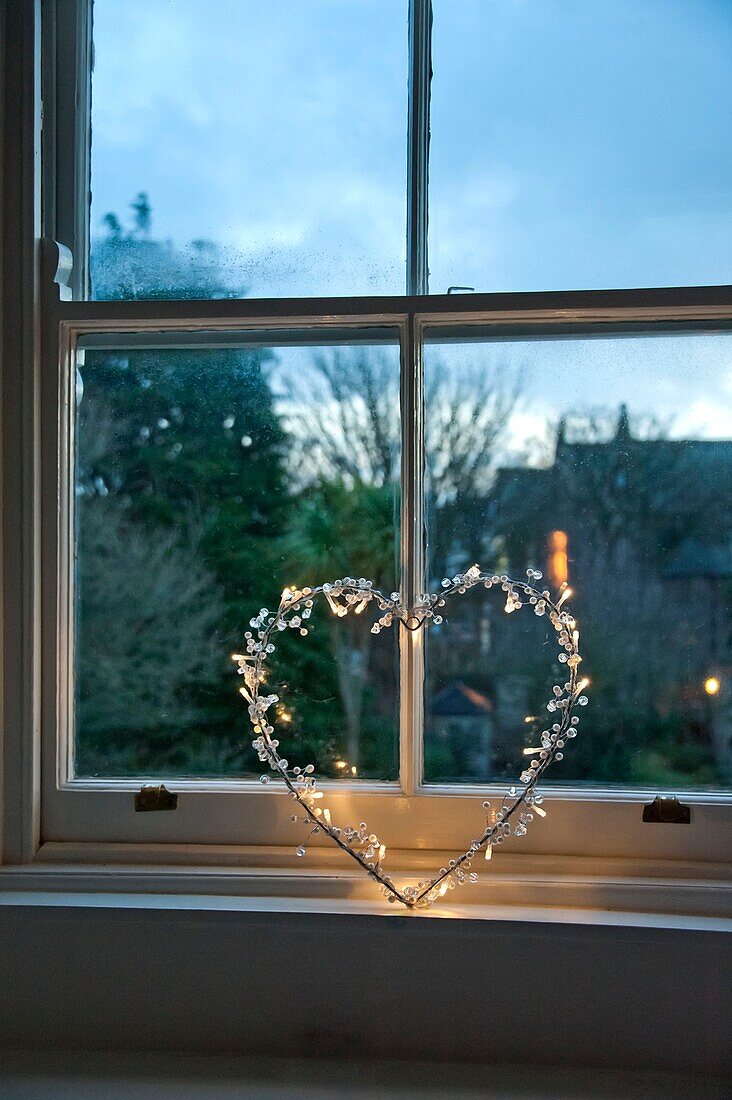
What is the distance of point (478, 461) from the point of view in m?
1.36

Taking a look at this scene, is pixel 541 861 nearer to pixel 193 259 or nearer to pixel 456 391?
pixel 456 391

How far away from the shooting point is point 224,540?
1.39 meters

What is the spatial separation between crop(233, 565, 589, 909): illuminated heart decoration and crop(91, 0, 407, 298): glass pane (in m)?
0.45

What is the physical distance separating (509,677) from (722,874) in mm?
378

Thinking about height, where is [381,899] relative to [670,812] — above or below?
below

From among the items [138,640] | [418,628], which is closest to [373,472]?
[418,628]

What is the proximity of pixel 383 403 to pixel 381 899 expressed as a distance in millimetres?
679

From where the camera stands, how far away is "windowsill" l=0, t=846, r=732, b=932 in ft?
4.01

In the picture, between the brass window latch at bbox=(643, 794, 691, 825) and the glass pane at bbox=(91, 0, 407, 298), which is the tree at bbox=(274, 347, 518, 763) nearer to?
the glass pane at bbox=(91, 0, 407, 298)

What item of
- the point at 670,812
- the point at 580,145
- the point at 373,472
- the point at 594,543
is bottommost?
the point at 670,812

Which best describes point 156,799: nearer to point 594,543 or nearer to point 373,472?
point 373,472

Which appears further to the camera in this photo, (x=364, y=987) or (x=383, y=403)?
(x=383, y=403)

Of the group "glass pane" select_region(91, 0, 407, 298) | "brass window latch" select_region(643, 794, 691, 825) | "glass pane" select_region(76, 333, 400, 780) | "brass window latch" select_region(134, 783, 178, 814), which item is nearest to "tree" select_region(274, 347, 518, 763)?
"glass pane" select_region(76, 333, 400, 780)

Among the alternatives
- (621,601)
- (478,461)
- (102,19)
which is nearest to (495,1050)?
(621,601)
